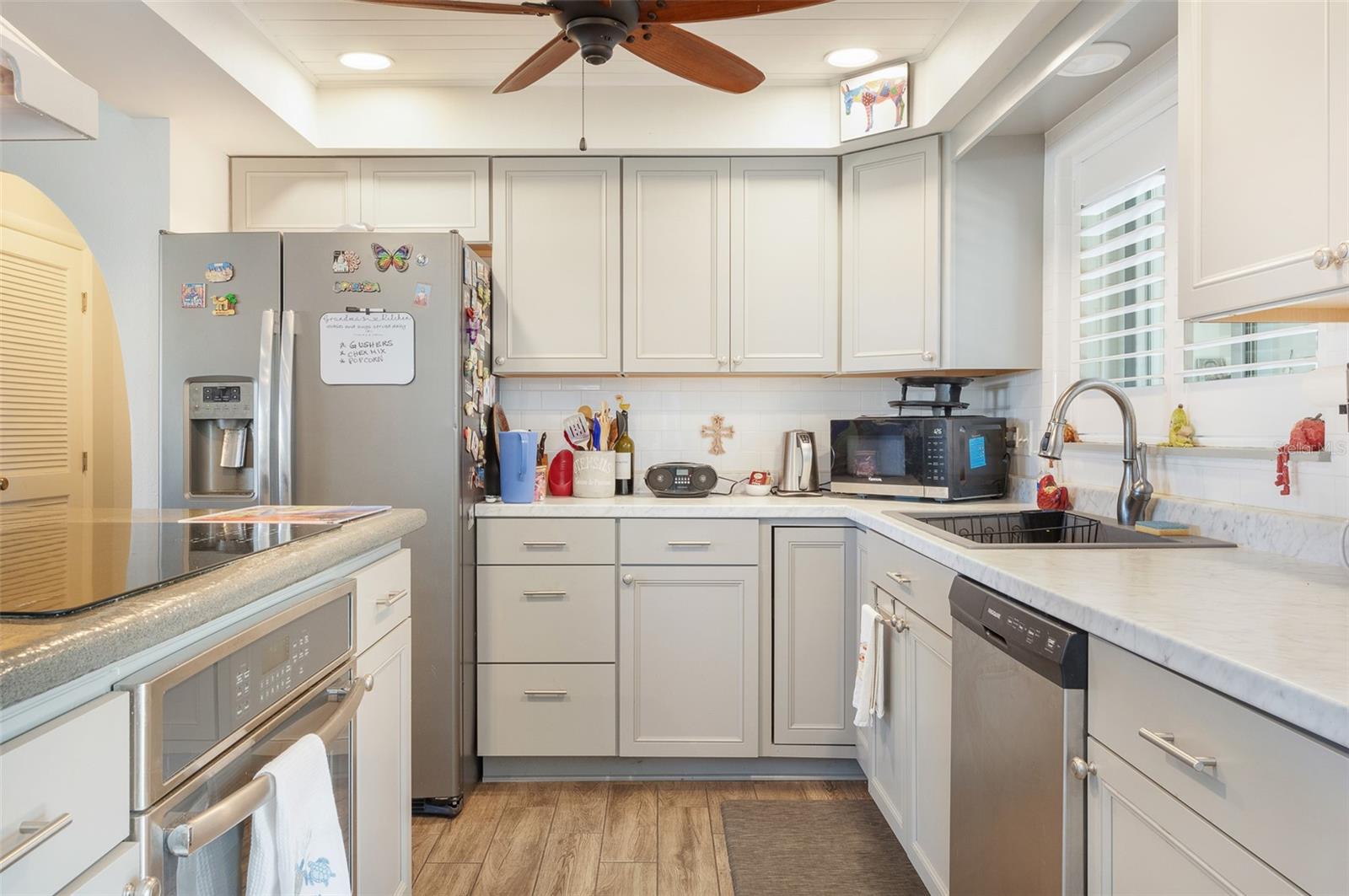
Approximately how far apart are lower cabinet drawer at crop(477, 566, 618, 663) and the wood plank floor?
46 centimetres

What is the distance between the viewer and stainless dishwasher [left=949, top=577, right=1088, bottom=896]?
49.1 inches

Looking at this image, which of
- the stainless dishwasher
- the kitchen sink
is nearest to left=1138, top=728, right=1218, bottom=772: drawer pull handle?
the stainless dishwasher

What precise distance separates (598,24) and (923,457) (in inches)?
69.9

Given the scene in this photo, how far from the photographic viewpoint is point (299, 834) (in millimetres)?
1068

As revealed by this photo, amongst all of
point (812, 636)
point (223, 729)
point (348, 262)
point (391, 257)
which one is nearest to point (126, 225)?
point (348, 262)

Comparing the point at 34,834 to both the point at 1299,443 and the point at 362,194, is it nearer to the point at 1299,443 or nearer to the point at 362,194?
the point at 1299,443

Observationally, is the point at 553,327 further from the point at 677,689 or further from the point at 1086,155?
the point at 1086,155

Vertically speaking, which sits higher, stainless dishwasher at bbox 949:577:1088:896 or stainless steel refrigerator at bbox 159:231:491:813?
stainless steel refrigerator at bbox 159:231:491:813

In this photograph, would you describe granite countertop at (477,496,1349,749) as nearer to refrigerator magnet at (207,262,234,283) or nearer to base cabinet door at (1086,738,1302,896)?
base cabinet door at (1086,738,1302,896)

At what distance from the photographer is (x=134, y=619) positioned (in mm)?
840

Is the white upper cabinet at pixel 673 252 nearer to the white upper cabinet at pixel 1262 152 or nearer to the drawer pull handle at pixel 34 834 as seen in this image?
the white upper cabinet at pixel 1262 152

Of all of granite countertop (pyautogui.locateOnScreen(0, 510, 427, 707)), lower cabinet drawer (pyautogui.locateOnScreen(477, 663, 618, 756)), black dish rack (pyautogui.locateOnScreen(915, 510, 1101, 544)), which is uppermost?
Answer: granite countertop (pyautogui.locateOnScreen(0, 510, 427, 707))

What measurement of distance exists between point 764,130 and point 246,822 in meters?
2.65

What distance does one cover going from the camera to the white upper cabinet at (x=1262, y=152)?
3.83 feet
